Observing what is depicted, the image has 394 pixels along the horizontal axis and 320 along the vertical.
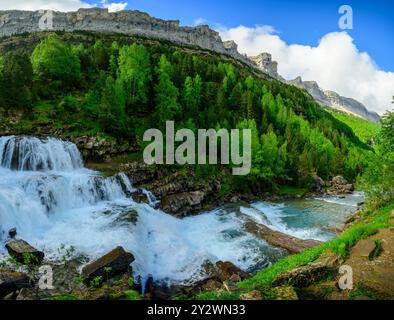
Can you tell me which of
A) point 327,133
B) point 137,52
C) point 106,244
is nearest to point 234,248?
point 106,244

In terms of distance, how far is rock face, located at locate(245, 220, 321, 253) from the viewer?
2895cm

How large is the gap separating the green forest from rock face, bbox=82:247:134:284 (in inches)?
884

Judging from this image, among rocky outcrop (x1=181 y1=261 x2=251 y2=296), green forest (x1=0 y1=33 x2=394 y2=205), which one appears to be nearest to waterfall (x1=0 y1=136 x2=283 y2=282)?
rocky outcrop (x1=181 y1=261 x2=251 y2=296)

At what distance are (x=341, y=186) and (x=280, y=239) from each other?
45.5m

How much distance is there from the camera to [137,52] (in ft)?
218

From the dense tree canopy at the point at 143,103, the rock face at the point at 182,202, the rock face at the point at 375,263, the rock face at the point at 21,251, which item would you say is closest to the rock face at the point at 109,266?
the rock face at the point at 21,251

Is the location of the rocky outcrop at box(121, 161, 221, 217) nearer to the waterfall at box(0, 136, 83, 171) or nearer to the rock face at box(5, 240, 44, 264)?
the waterfall at box(0, 136, 83, 171)

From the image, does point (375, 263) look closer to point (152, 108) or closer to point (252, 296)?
point (252, 296)

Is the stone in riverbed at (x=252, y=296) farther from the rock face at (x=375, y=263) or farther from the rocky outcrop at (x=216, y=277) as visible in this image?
the rocky outcrop at (x=216, y=277)

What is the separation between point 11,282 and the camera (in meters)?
16.4

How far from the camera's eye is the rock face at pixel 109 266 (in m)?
19.4

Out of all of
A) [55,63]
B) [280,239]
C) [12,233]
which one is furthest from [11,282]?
[55,63]

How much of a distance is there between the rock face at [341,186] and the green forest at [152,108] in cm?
377

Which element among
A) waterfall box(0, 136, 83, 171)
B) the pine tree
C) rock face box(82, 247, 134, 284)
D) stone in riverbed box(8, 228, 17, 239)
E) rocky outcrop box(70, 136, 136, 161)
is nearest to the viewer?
rock face box(82, 247, 134, 284)
